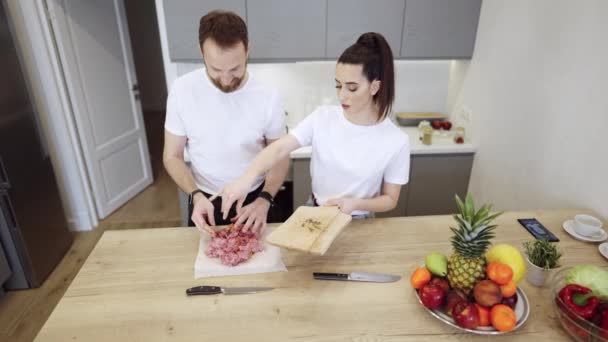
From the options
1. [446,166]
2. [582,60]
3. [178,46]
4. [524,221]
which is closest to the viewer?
[524,221]

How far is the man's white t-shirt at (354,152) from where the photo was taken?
1397mm

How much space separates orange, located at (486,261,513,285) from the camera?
38.0 inches

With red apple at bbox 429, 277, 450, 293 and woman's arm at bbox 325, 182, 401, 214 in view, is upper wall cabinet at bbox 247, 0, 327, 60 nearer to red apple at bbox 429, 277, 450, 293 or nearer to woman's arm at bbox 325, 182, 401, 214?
woman's arm at bbox 325, 182, 401, 214

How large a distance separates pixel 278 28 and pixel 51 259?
7.18 ft

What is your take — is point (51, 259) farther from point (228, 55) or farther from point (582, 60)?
point (582, 60)

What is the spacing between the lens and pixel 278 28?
2447 millimetres

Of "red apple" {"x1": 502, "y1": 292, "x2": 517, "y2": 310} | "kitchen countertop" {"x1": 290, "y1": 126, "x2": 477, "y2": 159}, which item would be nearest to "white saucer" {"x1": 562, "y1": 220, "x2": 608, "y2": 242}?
"red apple" {"x1": 502, "y1": 292, "x2": 517, "y2": 310}

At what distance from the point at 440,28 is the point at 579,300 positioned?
2057mm

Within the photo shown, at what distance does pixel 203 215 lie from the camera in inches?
54.0

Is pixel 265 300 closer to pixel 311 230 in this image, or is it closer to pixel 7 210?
pixel 311 230

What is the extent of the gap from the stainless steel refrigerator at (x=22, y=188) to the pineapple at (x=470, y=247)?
2.29 m

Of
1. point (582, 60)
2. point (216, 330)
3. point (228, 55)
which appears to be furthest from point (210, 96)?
point (582, 60)

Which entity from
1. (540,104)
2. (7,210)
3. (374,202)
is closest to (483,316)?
(374,202)

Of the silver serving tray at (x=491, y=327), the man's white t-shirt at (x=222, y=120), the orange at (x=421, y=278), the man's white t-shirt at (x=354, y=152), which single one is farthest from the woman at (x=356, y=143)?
the silver serving tray at (x=491, y=327)
